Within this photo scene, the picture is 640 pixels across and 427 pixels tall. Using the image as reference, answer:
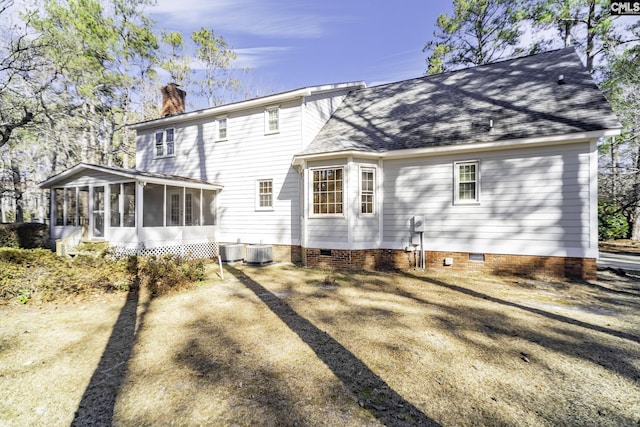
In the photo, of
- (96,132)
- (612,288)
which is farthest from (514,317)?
(96,132)

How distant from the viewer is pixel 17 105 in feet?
46.1

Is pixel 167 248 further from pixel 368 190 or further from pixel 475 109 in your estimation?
pixel 475 109

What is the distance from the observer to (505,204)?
8.49 metres

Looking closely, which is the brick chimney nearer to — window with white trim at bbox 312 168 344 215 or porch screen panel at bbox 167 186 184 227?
porch screen panel at bbox 167 186 184 227

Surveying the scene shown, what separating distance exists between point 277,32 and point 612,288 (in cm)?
1808

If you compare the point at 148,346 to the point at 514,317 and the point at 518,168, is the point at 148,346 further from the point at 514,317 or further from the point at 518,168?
the point at 518,168

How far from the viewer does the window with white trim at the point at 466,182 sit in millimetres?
8859

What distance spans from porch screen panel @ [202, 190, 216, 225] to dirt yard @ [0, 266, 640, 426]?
6.95 m

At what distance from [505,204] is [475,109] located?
12.0 feet

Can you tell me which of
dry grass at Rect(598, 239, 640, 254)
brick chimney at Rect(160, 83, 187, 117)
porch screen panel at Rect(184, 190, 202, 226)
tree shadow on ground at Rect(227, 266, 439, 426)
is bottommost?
dry grass at Rect(598, 239, 640, 254)

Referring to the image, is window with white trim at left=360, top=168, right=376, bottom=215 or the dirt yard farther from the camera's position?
window with white trim at left=360, top=168, right=376, bottom=215

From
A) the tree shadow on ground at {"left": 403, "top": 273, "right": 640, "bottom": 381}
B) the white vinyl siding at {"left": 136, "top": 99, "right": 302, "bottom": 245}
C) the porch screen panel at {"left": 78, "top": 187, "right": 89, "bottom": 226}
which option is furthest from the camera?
the porch screen panel at {"left": 78, "top": 187, "right": 89, "bottom": 226}

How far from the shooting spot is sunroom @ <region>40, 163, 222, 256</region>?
10641mm

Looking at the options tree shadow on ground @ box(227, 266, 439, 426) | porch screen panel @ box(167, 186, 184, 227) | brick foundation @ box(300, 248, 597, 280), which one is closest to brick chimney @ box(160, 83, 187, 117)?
porch screen panel @ box(167, 186, 184, 227)
